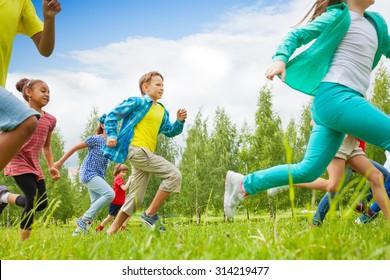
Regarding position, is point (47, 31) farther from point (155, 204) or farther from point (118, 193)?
point (118, 193)

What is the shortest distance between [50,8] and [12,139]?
3.82 ft

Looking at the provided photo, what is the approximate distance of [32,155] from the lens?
5508mm

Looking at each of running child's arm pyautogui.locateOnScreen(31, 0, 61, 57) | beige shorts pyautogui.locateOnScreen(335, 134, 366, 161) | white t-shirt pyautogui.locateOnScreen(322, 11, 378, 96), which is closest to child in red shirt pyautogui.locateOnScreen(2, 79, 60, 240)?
running child's arm pyautogui.locateOnScreen(31, 0, 61, 57)

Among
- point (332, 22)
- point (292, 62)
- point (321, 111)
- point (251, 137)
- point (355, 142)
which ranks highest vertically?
point (332, 22)

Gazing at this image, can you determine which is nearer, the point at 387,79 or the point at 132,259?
the point at 132,259

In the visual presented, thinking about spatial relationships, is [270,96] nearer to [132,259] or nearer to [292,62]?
[292,62]

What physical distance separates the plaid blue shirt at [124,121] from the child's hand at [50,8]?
2.24 meters

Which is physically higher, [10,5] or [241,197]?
[10,5]

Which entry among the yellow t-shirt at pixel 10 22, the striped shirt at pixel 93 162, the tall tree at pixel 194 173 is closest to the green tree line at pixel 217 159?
the tall tree at pixel 194 173

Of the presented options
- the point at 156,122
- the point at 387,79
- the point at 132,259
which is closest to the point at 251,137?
the point at 387,79

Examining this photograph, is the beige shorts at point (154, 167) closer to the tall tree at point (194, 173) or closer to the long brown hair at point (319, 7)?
the long brown hair at point (319, 7)

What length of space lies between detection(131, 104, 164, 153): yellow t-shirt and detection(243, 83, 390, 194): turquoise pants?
6.91ft

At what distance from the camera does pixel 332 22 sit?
3588mm

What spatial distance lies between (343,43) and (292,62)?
44 cm
